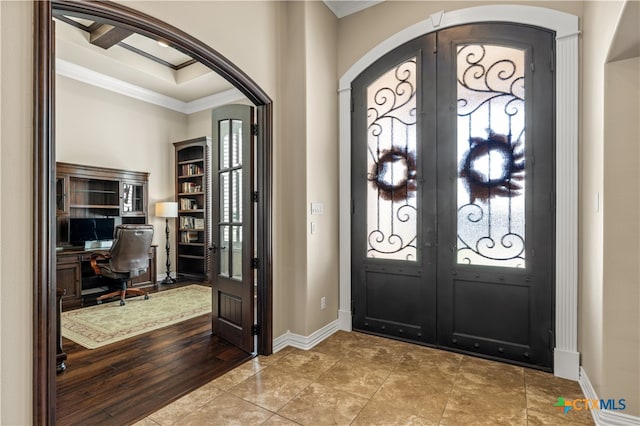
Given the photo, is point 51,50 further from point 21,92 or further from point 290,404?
point 290,404

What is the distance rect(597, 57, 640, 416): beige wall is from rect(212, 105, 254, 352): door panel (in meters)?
2.55

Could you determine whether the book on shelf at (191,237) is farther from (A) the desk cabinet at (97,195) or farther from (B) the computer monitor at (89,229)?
(B) the computer monitor at (89,229)

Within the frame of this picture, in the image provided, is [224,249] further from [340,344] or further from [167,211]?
[167,211]

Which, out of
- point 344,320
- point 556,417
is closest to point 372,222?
point 344,320

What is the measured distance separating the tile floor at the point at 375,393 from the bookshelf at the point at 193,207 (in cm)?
379

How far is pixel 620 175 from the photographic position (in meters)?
1.89

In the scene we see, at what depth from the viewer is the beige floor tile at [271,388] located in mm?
2199

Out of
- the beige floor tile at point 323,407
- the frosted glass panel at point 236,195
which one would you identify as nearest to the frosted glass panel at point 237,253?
the frosted glass panel at point 236,195

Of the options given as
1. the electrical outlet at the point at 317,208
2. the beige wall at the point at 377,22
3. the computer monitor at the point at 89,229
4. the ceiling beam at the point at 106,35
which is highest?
the ceiling beam at the point at 106,35

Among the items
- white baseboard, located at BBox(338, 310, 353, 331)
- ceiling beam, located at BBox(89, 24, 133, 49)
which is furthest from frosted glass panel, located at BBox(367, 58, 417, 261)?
ceiling beam, located at BBox(89, 24, 133, 49)

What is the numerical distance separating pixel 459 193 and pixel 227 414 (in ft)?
8.22

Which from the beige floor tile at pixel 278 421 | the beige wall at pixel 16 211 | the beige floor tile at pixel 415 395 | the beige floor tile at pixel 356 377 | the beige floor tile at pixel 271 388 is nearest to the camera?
the beige wall at pixel 16 211

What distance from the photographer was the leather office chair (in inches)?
173

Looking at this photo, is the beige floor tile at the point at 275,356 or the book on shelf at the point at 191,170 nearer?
the beige floor tile at the point at 275,356
